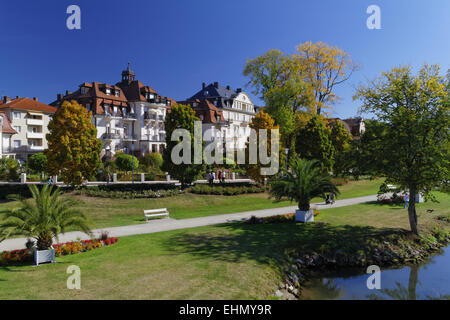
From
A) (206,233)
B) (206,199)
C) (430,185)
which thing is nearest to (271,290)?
(206,233)

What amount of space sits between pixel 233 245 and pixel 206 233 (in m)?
2.54

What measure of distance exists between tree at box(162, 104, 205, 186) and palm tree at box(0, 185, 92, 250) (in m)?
16.8

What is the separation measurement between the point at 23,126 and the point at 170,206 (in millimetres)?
41678

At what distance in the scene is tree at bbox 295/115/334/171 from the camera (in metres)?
41.5

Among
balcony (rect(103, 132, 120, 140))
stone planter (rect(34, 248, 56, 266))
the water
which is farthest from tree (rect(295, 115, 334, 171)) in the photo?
stone planter (rect(34, 248, 56, 266))

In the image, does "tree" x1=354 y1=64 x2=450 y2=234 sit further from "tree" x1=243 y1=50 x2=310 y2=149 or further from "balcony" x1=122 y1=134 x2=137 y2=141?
"balcony" x1=122 y1=134 x2=137 y2=141

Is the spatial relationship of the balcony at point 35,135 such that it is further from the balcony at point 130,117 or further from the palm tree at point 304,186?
the palm tree at point 304,186

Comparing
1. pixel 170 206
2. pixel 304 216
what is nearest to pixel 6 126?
pixel 170 206

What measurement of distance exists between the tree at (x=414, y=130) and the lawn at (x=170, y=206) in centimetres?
883

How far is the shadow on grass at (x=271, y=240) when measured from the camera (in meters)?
→ 13.6

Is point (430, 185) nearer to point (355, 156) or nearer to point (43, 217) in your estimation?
point (355, 156)

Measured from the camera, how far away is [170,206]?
26.4 metres

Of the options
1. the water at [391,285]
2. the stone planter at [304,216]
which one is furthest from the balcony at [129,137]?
the water at [391,285]

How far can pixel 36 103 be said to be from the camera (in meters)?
57.1
